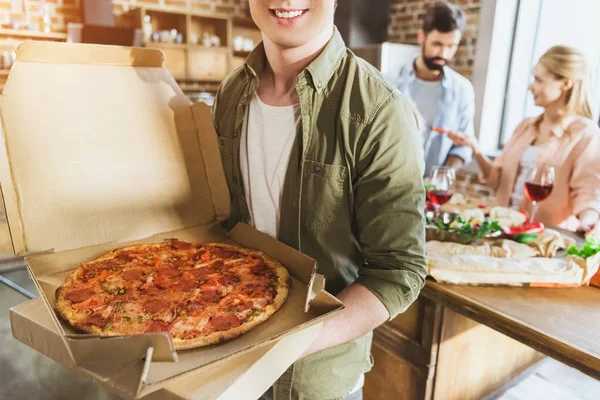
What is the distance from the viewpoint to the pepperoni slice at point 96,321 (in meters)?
0.77

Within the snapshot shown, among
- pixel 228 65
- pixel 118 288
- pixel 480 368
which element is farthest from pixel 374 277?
pixel 228 65

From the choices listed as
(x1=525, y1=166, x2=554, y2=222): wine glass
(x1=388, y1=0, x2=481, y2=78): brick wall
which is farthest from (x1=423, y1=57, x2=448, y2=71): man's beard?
(x1=525, y1=166, x2=554, y2=222): wine glass

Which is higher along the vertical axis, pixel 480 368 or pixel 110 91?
pixel 110 91

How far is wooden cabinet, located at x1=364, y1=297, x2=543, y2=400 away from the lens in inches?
60.4

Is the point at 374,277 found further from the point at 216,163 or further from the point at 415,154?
the point at 216,163

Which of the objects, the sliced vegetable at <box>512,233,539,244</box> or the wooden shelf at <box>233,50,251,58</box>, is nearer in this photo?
the sliced vegetable at <box>512,233,539,244</box>

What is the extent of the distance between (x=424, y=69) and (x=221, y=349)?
323 centimetres

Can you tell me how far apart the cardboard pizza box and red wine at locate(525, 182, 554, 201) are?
143 cm

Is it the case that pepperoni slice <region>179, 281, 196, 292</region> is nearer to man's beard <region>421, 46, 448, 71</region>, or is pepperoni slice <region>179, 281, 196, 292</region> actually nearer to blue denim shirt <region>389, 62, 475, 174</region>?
blue denim shirt <region>389, 62, 475, 174</region>

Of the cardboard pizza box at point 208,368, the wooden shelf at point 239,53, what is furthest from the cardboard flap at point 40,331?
the wooden shelf at point 239,53

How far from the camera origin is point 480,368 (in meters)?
1.72

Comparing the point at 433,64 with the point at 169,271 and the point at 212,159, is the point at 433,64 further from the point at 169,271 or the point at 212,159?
the point at 169,271

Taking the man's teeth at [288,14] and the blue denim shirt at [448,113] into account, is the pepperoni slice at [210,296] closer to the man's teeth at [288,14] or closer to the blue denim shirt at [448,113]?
the man's teeth at [288,14]

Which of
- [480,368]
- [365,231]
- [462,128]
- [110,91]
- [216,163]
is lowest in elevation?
[480,368]
